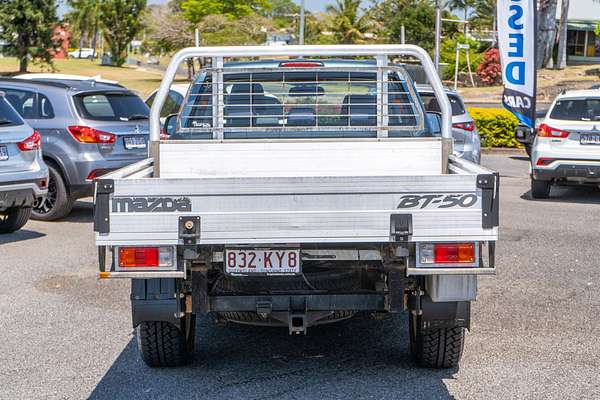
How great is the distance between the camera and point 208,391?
5.46 meters

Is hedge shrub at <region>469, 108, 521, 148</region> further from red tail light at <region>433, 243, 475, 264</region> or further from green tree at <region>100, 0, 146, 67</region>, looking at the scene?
green tree at <region>100, 0, 146, 67</region>

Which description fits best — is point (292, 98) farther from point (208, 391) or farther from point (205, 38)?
point (205, 38)

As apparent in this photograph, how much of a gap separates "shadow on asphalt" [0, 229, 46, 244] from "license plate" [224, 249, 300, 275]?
6220 millimetres

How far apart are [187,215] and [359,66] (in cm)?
259

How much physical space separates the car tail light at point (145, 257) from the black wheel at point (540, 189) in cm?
1018

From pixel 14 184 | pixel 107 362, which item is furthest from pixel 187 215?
pixel 14 184

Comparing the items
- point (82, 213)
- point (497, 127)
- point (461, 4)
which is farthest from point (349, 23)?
point (82, 213)

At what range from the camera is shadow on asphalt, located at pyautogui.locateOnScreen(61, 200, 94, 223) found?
1216 cm

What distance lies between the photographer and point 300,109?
23.3ft

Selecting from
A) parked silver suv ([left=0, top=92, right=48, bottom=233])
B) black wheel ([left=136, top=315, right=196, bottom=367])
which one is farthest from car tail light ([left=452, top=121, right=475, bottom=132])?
black wheel ([left=136, top=315, right=196, bottom=367])

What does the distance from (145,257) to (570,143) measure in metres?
10.0

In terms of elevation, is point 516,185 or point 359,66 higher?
point 359,66

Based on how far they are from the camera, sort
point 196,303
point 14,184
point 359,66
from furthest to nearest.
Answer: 1. point 14,184
2. point 359,66
3. point 196,303

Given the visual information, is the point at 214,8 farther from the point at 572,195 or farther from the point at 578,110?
the point at 578,110
